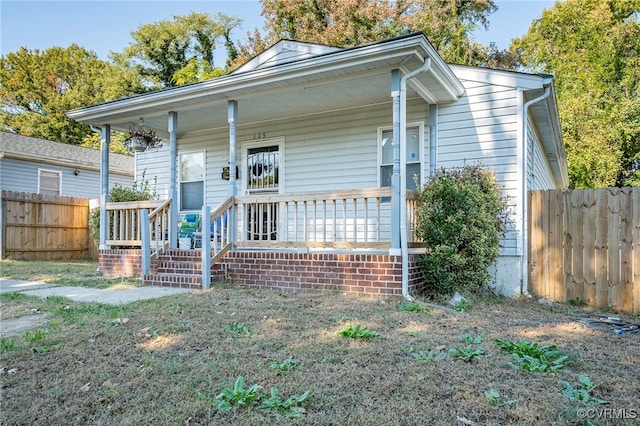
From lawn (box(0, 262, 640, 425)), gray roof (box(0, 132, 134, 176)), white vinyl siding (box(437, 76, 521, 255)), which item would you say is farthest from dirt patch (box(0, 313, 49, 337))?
gray roof (box(0, 132, 134, 176))

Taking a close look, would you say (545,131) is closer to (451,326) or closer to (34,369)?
(451,326)

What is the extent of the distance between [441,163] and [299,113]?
2.95m

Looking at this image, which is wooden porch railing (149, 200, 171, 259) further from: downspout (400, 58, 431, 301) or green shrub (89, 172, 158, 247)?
downspout (400, 58, 431, 301)

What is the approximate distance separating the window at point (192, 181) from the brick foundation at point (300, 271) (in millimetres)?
2929

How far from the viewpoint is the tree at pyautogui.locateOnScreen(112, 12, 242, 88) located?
85.6 feet

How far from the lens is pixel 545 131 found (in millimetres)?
8539

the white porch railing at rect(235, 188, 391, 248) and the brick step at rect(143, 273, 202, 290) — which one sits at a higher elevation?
A: the white porch railing at rect(235, 188, 391, 248)

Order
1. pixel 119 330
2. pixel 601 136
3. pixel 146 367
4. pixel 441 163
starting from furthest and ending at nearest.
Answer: pixel 601 136 → pixel 441 163 → pixel 119 330 → pixel 146 367

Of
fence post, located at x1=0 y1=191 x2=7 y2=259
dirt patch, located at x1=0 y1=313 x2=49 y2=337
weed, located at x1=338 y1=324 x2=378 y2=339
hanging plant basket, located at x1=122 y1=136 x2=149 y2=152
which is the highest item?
hanging plant basket, located at x1=122 y1=136 x2=149 y2=152

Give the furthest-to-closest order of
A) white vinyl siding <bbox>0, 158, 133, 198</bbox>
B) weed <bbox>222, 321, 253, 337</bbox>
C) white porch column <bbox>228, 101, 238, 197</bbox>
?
white vinyl siding <bbox>0, 158, 133, 198</bbox>
white porch column <bbox>228, 101, 238, 197</bbox>
weed <bbox>222, 321, 253, 337</bbox>

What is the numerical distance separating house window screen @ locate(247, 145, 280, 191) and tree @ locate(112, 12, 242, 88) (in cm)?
1903

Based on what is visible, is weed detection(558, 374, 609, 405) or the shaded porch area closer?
weed detection(558, 374, 609, 405)

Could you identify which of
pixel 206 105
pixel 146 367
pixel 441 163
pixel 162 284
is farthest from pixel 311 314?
pixel 206 105

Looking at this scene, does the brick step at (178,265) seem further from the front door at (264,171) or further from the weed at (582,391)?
the weed at (582,391)
